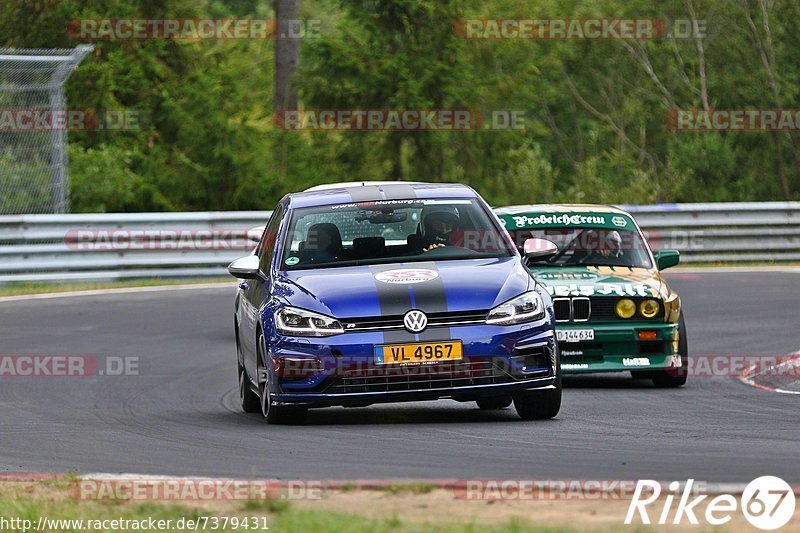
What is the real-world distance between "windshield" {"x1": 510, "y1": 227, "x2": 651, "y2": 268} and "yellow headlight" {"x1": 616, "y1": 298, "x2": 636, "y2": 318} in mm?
757

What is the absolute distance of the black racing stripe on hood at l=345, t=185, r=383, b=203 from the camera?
11500mm

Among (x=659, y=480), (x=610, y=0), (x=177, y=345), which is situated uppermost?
(x=610, y=0)

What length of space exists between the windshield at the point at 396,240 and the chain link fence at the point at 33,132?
12.8 m

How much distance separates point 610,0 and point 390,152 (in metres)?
15.2

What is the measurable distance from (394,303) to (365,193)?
6.01ft

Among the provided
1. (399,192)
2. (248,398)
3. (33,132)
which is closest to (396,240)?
(399,192)

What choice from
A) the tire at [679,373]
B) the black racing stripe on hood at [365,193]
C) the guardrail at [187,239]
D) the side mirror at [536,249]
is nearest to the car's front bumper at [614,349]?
the tire at [679,373]

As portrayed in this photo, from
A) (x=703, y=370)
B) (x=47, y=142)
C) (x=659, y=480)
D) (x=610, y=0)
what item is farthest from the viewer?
(x=610, y=0)

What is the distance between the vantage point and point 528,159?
37.8 metres

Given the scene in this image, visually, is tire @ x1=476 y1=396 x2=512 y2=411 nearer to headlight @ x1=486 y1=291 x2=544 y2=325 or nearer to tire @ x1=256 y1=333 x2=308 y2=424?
headlight @ x1=486 y1=291 x2=544 y2=325

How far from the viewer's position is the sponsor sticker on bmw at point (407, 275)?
10.3m

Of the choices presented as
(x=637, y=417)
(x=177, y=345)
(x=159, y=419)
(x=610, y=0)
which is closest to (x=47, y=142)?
(x=177, y=345)

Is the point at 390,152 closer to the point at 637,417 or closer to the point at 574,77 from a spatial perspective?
the point at 574,77

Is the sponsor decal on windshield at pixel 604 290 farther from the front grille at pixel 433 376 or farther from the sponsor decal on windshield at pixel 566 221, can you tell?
the front grille at pixel 433 376
